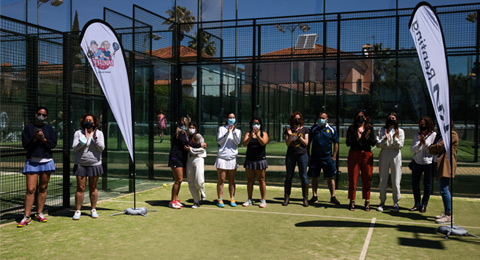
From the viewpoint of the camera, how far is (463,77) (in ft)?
31.7

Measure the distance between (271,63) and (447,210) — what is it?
209 inches

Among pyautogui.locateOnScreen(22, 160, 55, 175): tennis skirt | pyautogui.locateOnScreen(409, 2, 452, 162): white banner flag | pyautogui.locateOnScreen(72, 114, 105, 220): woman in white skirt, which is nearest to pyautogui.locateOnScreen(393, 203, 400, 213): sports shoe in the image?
pyautogui.locateOnScreen(409, 2, 452, 162): white banner flag

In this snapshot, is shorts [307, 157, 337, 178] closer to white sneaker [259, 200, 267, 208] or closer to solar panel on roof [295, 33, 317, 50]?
white sneaker [259, 200, 267, 208]

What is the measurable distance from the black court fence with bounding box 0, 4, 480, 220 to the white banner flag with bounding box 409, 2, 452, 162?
12.0ft

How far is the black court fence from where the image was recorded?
328 inches

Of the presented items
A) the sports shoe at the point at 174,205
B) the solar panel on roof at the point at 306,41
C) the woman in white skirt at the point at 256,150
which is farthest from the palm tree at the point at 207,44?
the sports shoe at the point at 174,205

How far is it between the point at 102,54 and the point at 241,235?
144 inches

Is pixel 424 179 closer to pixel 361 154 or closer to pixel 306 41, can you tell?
pixel 361 154

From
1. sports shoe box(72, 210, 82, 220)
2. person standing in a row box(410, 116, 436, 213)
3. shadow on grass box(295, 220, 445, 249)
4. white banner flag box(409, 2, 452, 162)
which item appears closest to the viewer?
shadow on grass box(295, 220, 445, 249)

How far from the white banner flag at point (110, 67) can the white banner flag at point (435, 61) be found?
4635 millimetres

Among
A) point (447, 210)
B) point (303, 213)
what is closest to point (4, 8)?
point (303, 213)

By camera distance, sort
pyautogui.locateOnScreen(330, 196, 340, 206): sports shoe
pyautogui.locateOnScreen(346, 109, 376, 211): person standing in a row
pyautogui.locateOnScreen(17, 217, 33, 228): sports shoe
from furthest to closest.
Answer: pyautogui.locateOnScreen(330, 196, 340, 206): sports shoe < pyautogui.locateOnScreen(346, 109, 376, 211): person standing in a row < pyautogui.locateOnScreen(17, 217, 33, 228): sports shoe

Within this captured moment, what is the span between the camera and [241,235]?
20.4 ft

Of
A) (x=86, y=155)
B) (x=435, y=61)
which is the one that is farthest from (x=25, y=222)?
(x=435, y=61)
